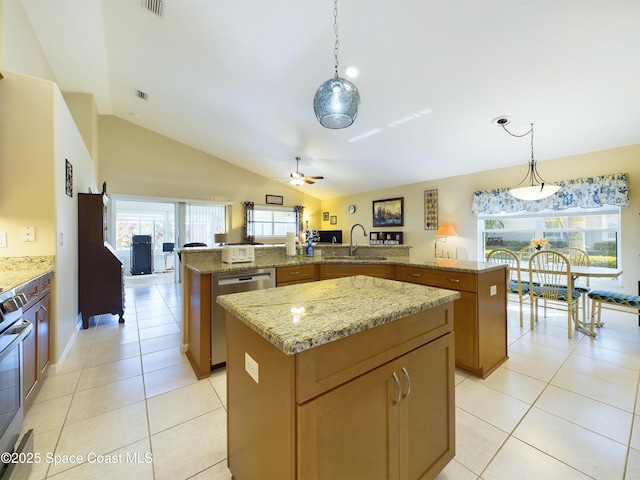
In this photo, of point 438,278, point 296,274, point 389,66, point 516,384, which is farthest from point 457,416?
point 389,66

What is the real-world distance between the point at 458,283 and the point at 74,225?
404 centimetres

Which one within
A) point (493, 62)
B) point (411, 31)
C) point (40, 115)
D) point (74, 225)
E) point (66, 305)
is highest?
point (411, 31)

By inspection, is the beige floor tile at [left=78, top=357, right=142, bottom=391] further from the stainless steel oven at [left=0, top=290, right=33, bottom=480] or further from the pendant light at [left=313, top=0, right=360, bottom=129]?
the pendant light at [left=313, top=0, right=360, bottom=129]

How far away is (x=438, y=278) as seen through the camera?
2.25m

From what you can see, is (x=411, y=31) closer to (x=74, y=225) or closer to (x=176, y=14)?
(x=176, y=14)

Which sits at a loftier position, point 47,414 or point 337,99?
point 337,99

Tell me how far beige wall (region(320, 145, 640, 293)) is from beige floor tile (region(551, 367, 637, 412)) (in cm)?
142

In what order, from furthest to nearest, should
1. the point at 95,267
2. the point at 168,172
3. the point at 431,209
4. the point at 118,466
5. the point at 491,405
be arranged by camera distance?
the point at 168,172, the point at 431,209, the point at 95,267, the point at 491,405, the point at 118,466

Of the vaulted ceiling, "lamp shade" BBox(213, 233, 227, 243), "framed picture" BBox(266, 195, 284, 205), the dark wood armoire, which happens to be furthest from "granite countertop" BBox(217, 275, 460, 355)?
"framed picture" BBox(266, 195, 284, 205)

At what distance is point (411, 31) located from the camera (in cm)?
232

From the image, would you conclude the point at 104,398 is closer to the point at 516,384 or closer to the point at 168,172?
the point at 516,384

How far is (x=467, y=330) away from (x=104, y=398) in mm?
2752

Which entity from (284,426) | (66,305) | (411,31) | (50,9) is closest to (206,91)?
(50,9)

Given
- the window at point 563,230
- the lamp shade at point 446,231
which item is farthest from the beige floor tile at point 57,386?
the window at point 563,230
